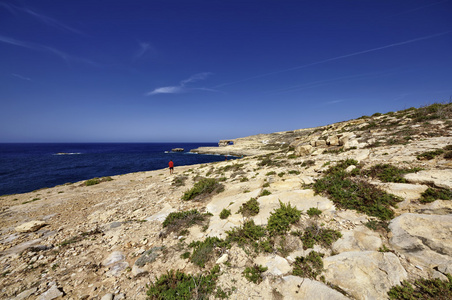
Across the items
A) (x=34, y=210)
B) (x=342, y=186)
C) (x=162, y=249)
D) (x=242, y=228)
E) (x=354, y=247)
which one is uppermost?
(x=342, y=186)

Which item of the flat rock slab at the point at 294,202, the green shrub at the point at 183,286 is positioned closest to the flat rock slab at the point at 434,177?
the flat rock slab at the point at 294,202

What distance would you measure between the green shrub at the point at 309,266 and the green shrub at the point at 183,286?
107 inches

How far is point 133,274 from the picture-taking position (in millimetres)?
6070

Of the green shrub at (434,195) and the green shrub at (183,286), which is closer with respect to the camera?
the green shrub at (183,286)

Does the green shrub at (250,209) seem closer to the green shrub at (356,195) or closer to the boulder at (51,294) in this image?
the green shrub at (356,195)

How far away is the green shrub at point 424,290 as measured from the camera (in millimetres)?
3842

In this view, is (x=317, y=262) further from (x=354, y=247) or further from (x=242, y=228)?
(x=242, y=228)

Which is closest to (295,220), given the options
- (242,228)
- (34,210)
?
(242,228)

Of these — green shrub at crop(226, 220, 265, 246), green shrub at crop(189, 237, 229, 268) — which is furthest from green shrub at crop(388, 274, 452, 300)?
green shrub at crop(189, 237, 229, 268)

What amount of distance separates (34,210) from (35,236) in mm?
7314

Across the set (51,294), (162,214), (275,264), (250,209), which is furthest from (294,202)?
(51,294)

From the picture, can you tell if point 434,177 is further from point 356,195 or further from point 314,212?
point 314,212

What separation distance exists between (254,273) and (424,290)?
4297 mm

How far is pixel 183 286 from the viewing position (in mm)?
5148
